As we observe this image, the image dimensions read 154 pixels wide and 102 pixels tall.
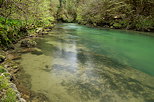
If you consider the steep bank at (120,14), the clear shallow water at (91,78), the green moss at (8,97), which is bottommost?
the clear shallow water at (91,78)

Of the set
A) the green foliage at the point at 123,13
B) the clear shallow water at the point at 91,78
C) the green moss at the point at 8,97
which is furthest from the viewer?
the green foliage at the point at 123,13

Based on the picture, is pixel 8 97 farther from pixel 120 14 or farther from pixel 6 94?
pixel 120 14

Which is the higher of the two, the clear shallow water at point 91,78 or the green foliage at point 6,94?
the green foliage at point 6,94

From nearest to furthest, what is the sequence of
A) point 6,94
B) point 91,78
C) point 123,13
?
point 6,94, point 91,78, point 123,13

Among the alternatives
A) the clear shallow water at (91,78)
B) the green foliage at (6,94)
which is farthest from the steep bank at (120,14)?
the green foliage at (6,94)

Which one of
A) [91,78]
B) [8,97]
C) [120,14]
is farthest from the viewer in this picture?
[120,14]

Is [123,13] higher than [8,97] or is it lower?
higher

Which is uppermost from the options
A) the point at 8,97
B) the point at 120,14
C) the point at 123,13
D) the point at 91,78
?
the point at 123,13

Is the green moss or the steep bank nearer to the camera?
the green moss

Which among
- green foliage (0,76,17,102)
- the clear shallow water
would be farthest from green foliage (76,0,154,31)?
green foliage (0,76,17,102)

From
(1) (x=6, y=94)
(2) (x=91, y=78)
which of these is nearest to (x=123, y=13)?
(2) (x=91, y=78)

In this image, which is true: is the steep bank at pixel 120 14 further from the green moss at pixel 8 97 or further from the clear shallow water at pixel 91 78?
the green moss at pixel 8 97

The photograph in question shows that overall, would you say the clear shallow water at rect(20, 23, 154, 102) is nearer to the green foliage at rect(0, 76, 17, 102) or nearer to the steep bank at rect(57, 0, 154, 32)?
the green foliage at rect(0, 76, 17, 102)

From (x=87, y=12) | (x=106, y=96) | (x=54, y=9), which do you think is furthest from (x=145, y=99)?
(x=54, y=9)
